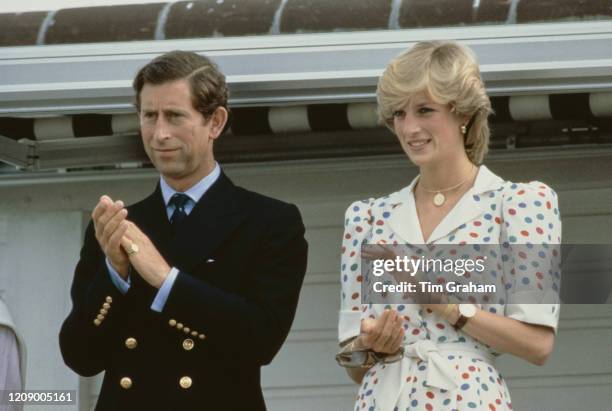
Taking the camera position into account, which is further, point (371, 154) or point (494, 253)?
point (371, 154)

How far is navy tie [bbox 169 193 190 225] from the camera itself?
14.2 feet

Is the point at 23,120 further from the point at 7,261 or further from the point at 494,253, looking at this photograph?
the point at 494,253

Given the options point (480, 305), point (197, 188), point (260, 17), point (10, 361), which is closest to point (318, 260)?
point (260, 17)

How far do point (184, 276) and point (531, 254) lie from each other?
909mm

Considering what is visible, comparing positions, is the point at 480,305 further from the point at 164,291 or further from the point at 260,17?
the point at 260,17

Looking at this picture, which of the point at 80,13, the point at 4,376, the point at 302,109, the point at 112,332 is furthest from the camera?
the point at 80,13

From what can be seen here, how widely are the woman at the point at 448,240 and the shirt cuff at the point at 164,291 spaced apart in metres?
0.47

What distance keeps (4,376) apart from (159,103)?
3.77 ft

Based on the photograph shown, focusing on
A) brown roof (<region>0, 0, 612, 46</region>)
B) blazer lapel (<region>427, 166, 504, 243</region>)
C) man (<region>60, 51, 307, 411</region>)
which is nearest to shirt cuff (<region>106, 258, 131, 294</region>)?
man (<region>60, 51, 307, 411</region>)

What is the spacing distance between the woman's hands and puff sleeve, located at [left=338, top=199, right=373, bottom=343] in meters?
0.14

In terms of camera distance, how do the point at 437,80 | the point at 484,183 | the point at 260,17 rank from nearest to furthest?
the point at 437,80
the point at 484,183
the point at 260,17

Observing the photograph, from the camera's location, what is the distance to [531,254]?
393 cm

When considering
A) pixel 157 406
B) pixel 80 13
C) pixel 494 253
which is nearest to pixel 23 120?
pixel 80 13

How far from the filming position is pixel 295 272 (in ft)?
14.0
